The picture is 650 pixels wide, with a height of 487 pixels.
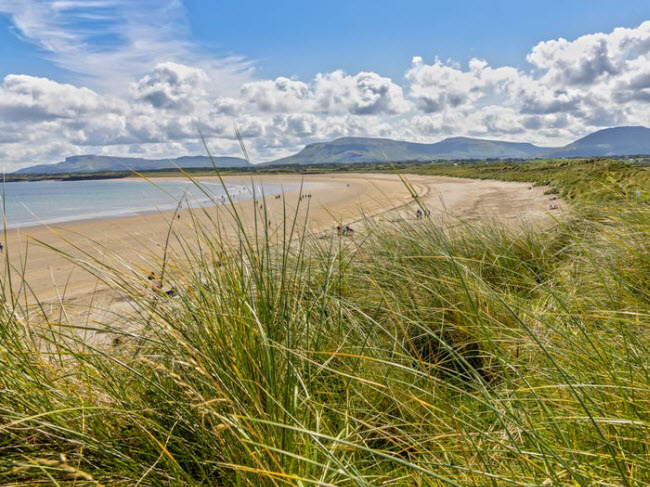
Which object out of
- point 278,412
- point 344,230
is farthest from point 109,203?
point 278,412

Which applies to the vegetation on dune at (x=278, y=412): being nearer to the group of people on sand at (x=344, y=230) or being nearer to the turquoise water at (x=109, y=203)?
the turquoise water at (x=109, y=203)

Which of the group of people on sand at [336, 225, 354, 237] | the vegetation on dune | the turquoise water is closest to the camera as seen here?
the vegetation on dune

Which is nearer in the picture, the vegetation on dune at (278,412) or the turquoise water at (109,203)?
the vegetation on dune at (278,412)

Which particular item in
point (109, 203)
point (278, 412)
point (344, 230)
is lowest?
point (109, 203)

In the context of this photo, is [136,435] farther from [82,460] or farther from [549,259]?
[549,259]

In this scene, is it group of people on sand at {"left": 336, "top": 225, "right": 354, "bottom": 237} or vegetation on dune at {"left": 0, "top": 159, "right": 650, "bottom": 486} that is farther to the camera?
group of people on sand at {"left": 336, "top": 225, "right": 354, "bottom": 237}

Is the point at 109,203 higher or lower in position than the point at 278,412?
lower

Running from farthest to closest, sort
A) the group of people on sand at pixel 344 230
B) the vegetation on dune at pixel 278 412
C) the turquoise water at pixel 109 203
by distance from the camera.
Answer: the turquoise water at pixel 109 203 → the group of people on sand at pixel 344 230 → the vegetation on dune at pixel 278 412

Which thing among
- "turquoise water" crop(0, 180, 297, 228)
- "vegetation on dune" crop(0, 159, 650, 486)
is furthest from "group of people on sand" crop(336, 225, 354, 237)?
"vegetation on dune" crop(0, 159, 650, 486)

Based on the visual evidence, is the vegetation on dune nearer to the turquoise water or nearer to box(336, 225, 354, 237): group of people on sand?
the turquoise water

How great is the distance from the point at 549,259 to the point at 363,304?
2.17m

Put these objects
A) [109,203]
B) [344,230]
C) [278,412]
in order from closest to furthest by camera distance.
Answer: [278,412] → [344,230] → [109,203]

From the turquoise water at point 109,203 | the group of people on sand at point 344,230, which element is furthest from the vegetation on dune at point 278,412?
the group of people on sand at point 344,230

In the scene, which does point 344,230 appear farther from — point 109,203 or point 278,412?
point 109,203
